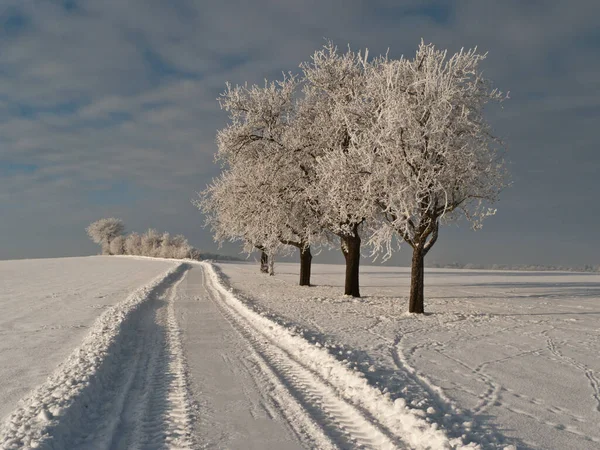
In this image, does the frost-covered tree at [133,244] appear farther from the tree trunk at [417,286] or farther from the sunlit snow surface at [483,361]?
Result: the tree trunk at [417,286]

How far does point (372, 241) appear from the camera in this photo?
18531 mm

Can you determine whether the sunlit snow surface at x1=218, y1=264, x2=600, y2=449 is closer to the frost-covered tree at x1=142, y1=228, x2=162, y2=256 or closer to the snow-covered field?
the snow-covered field

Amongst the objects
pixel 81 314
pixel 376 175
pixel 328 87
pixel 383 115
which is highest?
pixel 328 87

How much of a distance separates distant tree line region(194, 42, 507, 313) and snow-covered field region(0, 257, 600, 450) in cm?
456

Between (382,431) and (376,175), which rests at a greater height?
(376,175)

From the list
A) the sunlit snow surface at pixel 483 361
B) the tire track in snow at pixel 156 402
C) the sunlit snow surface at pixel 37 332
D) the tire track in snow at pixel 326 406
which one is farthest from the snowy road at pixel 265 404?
the sunlit snow surface at pixel 37 332

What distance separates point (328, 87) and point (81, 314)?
615 inches

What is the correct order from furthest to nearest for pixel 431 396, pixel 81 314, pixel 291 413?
1. pixel 81 314
2. pixel 431 396
3. pixel 291 413

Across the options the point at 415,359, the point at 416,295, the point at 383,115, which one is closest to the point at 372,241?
the point at 416,295

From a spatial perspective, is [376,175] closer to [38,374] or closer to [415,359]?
[415,359]

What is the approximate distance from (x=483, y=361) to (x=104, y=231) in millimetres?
150462

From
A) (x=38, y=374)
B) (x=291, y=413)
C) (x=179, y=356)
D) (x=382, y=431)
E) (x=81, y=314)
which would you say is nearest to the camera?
(x=382, y=431)

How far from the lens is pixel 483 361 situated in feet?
33.5

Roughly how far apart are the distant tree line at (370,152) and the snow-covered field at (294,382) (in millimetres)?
4562
